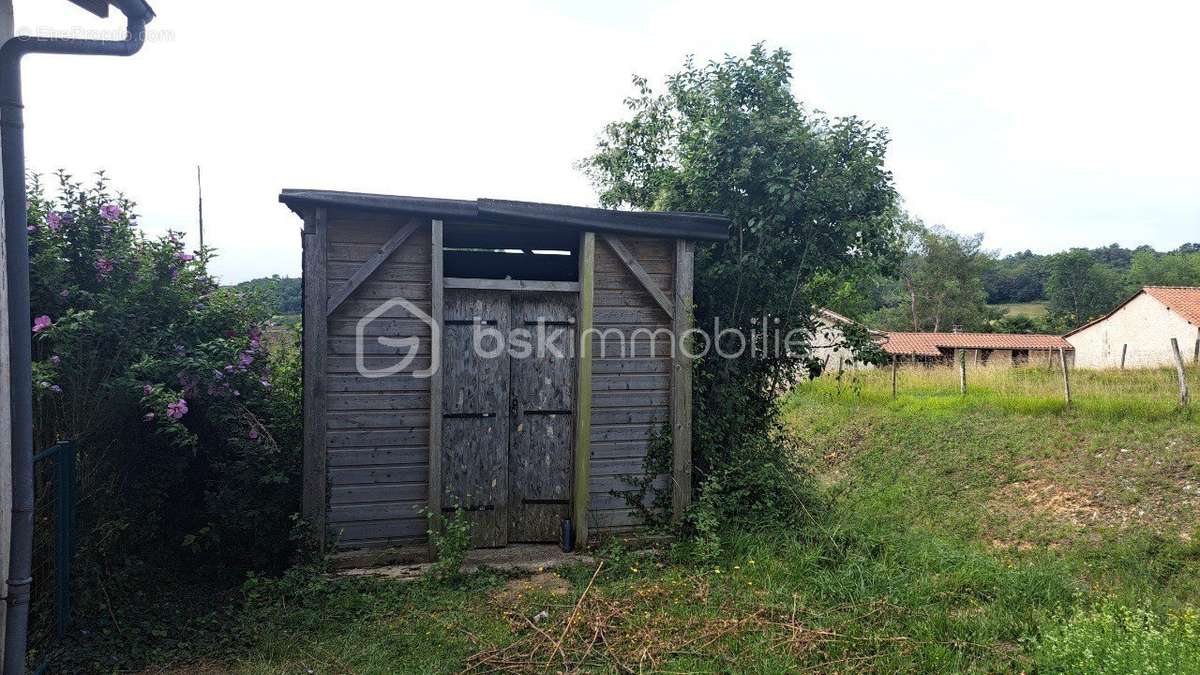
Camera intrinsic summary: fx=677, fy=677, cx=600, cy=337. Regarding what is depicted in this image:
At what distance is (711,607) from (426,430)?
2.50 meters

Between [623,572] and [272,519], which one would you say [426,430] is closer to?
[272,519]

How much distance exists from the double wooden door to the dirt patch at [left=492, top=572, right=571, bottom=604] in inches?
24.4

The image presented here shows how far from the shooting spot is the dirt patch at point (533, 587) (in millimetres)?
4638

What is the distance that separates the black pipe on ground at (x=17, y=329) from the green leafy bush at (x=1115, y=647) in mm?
4712

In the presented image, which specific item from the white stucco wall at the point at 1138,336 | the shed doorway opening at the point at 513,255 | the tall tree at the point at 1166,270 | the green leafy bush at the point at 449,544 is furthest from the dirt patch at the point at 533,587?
the tall tree at the point at 1166,270

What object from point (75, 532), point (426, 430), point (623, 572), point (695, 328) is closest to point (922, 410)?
point (695, 328)

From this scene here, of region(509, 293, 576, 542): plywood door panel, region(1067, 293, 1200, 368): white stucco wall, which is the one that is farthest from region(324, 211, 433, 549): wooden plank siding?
region(1067, 293, 1200, 368): white stucco wall

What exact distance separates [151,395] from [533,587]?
279 centimetres

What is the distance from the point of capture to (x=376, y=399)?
5199mm

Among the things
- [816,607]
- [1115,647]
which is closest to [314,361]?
[816,607]

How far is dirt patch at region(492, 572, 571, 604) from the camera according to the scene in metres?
4.64

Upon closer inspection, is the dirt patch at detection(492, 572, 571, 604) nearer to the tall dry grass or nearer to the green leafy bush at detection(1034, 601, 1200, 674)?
the green leafy bush at detection(1034, 601, 1200, 674)

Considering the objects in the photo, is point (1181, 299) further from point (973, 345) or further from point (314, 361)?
point (314, 361)

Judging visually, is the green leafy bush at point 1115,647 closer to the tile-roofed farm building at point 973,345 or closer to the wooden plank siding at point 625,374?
the wooden plank siding at point 625,374
